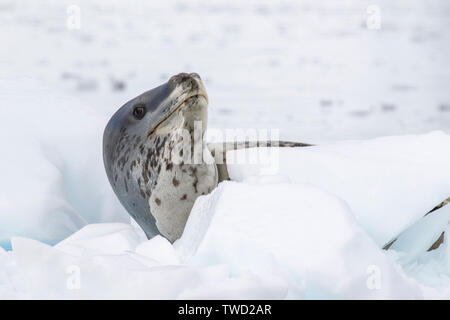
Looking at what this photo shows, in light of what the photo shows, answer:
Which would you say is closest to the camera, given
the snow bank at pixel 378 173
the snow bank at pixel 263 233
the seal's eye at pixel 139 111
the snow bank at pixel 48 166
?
the snow bank at pixel 263 233

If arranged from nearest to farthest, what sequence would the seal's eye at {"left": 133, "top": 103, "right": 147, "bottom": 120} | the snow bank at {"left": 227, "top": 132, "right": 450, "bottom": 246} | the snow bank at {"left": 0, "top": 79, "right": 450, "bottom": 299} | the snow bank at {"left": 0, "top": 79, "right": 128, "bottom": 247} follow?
the snow bank at {"left": 0, "top": 79, "right": 450, "bottom": 299} → the snow bank at {"left": 227, "top": 132, "right": 450, "bottom": 246} → the seal's eye at {"left": 133, "top": 103, "right": 147, "bottom": 120} → the snow bank at {"left": 0, "top": 79, "right": 128, "bottom": 247}

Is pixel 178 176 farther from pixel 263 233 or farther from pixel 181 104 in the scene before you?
pixel 263 233

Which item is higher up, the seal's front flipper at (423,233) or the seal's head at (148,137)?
the seal's head at (148,137)

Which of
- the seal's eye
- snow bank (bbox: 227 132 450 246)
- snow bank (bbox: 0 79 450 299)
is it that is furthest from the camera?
the seal's eye

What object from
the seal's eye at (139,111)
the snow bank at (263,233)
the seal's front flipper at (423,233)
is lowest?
the seal's front flipper at (423,233)

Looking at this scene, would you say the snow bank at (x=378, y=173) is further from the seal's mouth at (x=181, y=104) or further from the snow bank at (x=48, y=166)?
the snow bank at (x=48, y=166)

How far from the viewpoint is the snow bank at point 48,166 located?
4.44 ft

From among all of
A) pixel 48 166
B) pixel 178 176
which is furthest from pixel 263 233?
pixel 48 166

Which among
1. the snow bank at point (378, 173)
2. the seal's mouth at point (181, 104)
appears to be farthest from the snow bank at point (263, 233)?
the seal's mouth at point (181, 104)

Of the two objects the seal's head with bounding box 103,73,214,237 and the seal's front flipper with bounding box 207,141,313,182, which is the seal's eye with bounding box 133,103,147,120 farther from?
the seal's front flipper with bounding box 207,141,313,182

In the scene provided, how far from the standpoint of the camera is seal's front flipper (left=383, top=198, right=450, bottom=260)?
1062 mm

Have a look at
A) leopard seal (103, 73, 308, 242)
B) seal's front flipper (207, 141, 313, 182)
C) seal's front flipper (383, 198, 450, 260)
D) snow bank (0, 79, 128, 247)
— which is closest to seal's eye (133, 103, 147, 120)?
leopard seal (103, 73, 308, 242)
